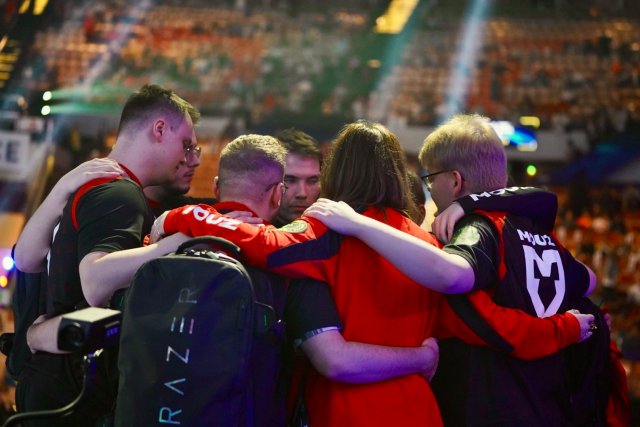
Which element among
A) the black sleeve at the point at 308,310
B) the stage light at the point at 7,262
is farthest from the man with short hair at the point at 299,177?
the stage light at the point at 7,262

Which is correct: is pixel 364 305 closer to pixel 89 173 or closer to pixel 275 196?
pixel 275 196

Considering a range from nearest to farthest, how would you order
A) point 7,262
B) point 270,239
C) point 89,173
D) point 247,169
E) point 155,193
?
1. point 270,239
2. point 247,169
3. point 89,173
4. point 155,193
5. point 7,262

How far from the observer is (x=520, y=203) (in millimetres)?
1957

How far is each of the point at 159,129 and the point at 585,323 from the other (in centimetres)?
131

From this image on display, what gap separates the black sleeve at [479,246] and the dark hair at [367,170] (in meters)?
0.16

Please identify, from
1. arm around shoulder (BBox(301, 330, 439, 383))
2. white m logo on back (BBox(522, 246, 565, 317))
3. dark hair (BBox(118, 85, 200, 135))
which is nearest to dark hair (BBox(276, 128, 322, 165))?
dark hair (BBox(118, 85, 200, 135))

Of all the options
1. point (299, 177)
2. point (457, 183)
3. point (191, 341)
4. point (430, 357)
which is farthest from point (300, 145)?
point (191, 341)

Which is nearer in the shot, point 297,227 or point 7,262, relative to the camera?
point 297,227

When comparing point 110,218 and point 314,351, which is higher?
point 110,218

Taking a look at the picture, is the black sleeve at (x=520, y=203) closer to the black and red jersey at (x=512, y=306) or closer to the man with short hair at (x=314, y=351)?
the black and red jersey at (x=512, y=306)

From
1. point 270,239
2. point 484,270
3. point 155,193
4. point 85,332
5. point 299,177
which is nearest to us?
point 85,332

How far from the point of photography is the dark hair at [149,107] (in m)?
2.19

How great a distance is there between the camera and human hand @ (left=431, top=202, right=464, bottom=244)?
188 cm

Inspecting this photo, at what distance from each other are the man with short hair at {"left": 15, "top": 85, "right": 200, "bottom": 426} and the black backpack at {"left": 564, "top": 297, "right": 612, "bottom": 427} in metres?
1.16
